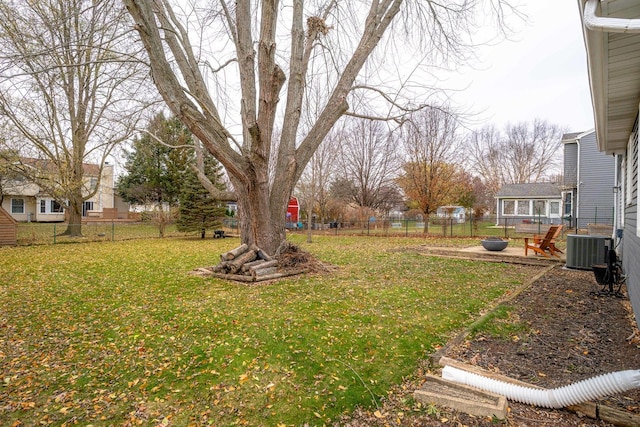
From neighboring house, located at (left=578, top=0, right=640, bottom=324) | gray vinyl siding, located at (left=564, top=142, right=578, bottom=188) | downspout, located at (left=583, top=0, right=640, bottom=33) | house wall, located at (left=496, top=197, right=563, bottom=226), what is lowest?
house wall, located at (left=496, top=197, right=563, bottom=226)

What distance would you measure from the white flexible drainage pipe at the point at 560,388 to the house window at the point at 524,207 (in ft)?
96.4

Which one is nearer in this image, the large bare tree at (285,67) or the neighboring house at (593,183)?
the large bare tree at (285,67)

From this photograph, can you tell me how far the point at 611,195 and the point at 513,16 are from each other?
13.8 meters

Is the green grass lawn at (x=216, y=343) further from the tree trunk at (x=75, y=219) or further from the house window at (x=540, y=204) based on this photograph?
the house window at (x=540, y=204)

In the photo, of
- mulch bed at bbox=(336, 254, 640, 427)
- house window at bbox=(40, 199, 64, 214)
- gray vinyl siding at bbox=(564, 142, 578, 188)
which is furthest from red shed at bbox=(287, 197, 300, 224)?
house window at bbox=(40, 199, 64, 214)

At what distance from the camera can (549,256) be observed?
945 cm

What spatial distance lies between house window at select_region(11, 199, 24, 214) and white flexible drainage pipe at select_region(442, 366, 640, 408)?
37.8 meters

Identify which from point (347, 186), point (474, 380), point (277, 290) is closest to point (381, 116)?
point (277, 290)

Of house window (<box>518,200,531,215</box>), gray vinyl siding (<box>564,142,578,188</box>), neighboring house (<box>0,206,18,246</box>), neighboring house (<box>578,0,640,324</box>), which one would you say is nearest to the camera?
neighboring house (<box>578,0,640,324</box>)

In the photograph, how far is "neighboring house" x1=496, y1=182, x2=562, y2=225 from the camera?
26469mm

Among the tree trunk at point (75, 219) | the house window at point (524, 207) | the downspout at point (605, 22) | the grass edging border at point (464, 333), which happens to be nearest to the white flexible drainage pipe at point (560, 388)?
the grass edging border at point (464, 333)

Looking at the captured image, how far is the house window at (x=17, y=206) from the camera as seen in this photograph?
93.8 ft

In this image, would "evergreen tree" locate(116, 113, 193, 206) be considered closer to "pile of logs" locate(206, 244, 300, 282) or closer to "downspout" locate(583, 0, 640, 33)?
"pile of logs" locate(206, 244, 300, 282)

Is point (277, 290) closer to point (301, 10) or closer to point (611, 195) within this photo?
point (301, 10)
